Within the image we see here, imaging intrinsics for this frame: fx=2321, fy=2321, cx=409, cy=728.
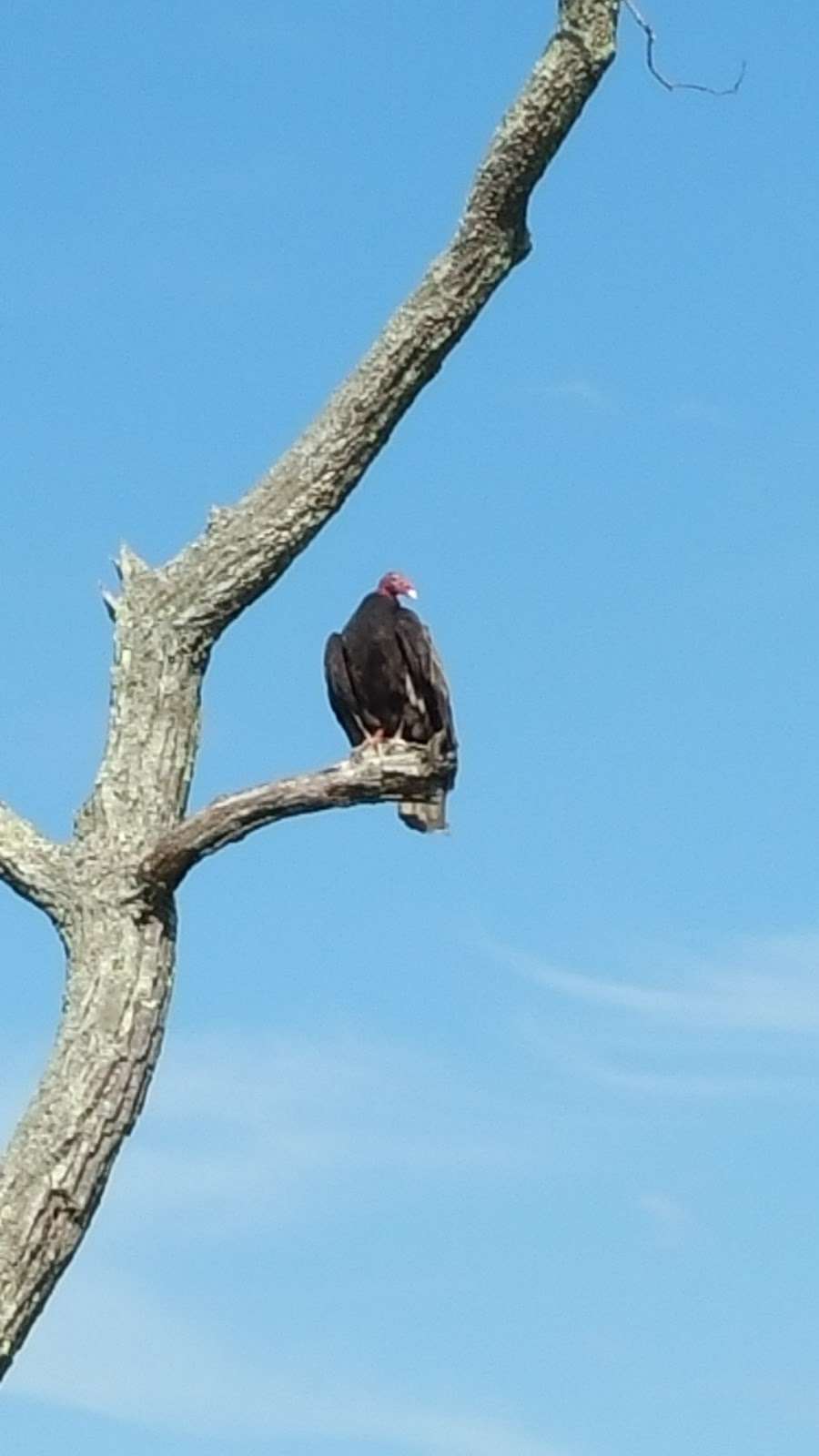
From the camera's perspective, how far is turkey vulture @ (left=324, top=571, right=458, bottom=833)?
7227 mm

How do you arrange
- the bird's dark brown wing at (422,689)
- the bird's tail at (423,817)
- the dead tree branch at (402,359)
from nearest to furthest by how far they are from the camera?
1. the dead tree branch at (402,359)
2. the bird's tail at (423,817)
3. the bird's dark brown wing at (422,689)

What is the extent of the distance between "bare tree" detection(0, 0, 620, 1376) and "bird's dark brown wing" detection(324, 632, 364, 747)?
3.57 metres

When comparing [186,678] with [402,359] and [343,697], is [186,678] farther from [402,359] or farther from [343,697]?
[343,697]

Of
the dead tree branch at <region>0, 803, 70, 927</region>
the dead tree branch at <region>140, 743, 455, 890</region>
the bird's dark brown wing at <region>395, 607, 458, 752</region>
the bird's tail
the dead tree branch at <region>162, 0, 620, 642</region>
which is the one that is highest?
the bird's dark brown wing at <region>395, 607, 458, 752</region>

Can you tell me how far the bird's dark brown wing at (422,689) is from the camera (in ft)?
23.3

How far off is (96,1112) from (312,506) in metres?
1.04

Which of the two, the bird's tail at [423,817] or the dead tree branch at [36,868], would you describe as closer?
the dead tree branch at [36,868]

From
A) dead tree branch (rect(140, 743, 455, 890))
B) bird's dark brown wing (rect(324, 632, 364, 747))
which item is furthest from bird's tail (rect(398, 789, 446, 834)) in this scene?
dead tree branch (rect(140, 743, 455, 890))

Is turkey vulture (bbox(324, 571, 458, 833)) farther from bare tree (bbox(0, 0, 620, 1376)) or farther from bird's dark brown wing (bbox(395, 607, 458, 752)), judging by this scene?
bare tree (bbox(0, 0, 620, 1376))

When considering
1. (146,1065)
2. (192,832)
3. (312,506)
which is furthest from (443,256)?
(146,1065)

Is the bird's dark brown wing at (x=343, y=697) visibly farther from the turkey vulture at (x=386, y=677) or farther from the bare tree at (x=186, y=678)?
the bare tree at (x=186, y=678)

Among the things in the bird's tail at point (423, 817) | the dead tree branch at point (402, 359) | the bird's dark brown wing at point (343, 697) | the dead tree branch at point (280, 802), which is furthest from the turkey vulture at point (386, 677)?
the dead tree branch at point (402, 359)

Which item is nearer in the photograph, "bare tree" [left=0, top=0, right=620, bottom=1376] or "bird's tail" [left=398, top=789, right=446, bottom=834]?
"bare tree" [left=0, top=0, right=620, bottom=1376]

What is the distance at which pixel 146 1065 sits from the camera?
11.4 ft
